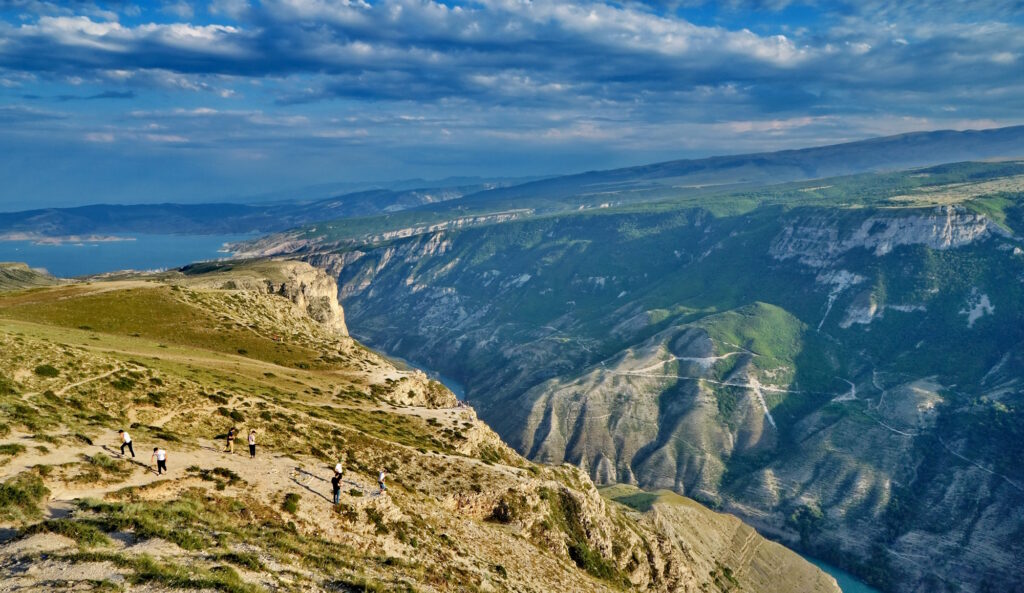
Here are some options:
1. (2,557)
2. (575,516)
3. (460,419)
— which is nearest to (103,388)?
(2,557)

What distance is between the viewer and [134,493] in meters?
43.1

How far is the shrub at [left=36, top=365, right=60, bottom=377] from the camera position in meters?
63.4

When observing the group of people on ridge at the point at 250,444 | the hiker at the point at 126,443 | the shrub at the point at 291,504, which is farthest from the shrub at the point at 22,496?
the group of people on ridge at the point at 250,444

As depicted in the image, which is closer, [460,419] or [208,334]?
[460,419]

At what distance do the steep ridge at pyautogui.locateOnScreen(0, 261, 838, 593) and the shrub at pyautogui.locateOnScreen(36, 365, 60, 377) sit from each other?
0.32 metres

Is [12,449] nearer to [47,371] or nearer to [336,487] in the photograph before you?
[336,487]

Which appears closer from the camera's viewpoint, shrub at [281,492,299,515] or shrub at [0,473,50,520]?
shrub at [0,473,50,520]

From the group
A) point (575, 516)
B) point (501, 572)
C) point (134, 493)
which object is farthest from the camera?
point (575, 516)

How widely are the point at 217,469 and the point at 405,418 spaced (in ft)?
144

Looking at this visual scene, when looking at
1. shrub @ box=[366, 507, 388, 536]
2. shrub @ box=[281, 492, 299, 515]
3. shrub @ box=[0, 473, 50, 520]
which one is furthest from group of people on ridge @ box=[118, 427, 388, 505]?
shrub @ box=[0, 473, 50, 520]

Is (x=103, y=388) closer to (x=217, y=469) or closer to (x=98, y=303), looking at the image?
(x=217, y=469)

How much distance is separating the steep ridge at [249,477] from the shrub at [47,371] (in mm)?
317

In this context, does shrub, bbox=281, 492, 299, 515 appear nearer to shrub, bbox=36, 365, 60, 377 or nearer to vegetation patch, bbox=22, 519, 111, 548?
vegetation patch, bbox=22, 519, 111, 548

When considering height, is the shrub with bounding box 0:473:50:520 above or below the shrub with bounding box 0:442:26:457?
below
